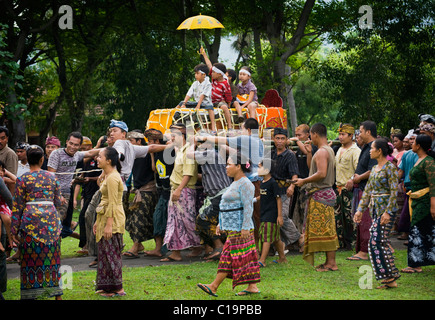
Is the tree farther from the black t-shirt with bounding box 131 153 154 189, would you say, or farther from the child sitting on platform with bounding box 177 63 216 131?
the black t-shirt with bounding box 131 153 154 189

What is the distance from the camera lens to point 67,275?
8.31 m

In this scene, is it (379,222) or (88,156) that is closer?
(379,222)

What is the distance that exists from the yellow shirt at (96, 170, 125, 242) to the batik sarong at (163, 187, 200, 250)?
252 cm

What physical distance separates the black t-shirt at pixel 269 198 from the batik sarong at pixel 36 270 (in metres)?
3.34

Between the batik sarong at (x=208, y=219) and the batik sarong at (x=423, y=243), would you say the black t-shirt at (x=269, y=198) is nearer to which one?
the batik sarong at (x=208, y=219)

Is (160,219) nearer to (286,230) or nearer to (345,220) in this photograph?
(286,230)

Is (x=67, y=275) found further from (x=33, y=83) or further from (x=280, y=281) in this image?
(x=33, y=83)

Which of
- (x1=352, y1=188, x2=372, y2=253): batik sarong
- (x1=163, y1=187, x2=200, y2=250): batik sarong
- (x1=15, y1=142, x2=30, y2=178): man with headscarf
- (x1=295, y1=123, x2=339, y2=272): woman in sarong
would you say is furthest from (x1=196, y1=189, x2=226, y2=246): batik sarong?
(x1=15, y1=142, x2=30, y2=178): man with headscarf

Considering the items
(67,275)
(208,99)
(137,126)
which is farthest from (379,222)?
(137,126)

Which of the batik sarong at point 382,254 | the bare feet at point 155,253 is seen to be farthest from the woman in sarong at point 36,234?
the batik sarong at point 382,254

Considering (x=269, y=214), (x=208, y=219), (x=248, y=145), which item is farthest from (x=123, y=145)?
(x=269, y=214)

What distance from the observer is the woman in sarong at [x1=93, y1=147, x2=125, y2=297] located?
708 cm

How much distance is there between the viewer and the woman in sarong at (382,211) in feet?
24.2

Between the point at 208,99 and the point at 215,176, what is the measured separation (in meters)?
3.29
